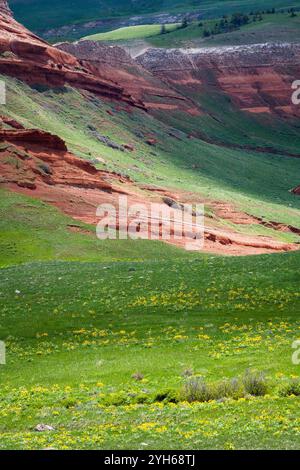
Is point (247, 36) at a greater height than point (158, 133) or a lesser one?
greater

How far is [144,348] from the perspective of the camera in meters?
30.1

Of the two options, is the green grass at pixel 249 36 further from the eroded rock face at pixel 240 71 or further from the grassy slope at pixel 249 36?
the eroded rock face at pixel 240 71

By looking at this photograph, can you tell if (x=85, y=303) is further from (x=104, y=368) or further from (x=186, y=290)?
(x=104, y=368)

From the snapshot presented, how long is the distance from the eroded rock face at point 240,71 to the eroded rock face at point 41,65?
3336 centimetres

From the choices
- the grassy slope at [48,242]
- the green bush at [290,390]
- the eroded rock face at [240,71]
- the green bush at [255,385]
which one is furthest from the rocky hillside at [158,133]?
the green bush at [290,390]

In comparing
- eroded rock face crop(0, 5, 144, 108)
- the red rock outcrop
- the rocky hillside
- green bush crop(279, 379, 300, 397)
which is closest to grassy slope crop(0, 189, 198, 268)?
the red rock outcrop

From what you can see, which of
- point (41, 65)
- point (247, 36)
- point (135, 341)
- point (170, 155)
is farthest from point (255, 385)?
point (247, 36)

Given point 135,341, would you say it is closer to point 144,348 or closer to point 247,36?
point 144,348

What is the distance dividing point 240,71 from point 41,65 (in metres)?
61.6

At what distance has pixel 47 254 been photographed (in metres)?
52.2

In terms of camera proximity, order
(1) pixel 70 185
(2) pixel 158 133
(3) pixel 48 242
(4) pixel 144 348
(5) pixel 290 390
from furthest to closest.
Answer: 1. (2) pixel 158 133
2. (1) pixel 70 185
3. (3) pixel 48 242
4. (4) pixel 144 348
5. (5) pixel 290 390

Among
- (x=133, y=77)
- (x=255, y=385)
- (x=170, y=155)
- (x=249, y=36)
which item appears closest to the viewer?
(x=255, y=385)

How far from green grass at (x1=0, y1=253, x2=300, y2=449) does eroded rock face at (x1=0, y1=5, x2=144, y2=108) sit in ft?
208
